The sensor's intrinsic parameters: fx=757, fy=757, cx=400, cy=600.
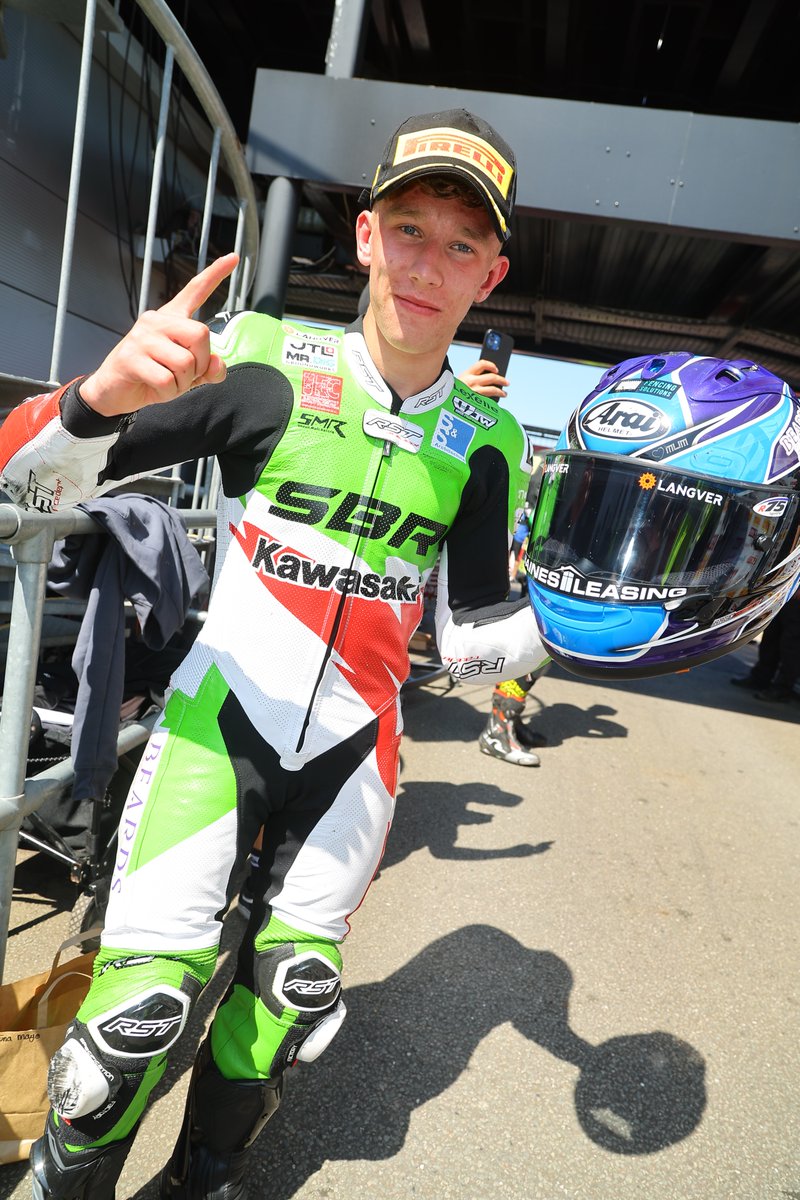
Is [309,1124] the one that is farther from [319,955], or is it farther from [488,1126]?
[319,955]

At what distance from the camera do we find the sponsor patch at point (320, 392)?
1.56 m

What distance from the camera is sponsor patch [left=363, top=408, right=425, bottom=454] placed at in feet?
5.16

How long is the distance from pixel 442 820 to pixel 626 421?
8.91 ft

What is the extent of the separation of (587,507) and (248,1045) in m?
1.26

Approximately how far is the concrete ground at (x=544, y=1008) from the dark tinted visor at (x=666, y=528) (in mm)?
1487

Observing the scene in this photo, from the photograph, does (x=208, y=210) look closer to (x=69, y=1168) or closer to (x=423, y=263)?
(x=423, y=263)

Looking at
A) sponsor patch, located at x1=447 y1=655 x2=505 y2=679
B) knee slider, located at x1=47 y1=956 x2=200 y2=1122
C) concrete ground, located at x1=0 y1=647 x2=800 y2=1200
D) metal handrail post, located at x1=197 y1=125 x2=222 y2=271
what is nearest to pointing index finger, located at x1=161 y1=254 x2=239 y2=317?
sponsor patch, located at x1=447 y1=655 x2=505 y2=679

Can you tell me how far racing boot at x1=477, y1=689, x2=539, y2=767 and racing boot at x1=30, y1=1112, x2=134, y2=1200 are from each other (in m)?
3.54

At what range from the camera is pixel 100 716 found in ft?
6.54

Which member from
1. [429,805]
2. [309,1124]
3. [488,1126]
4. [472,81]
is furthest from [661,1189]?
[472,81]

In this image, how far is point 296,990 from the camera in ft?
4.86

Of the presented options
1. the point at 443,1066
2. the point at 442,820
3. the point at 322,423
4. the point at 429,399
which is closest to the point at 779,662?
the point at 442,820

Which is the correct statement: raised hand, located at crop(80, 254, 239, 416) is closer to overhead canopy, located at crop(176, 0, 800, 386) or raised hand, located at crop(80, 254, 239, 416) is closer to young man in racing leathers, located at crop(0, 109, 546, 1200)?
young man in racing leathers, located at crop(0, 109, 546, 1200)

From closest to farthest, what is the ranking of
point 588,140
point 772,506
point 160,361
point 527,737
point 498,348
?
point 160,361, point 772,506, point 498,348, point 588,140, point 527,737
